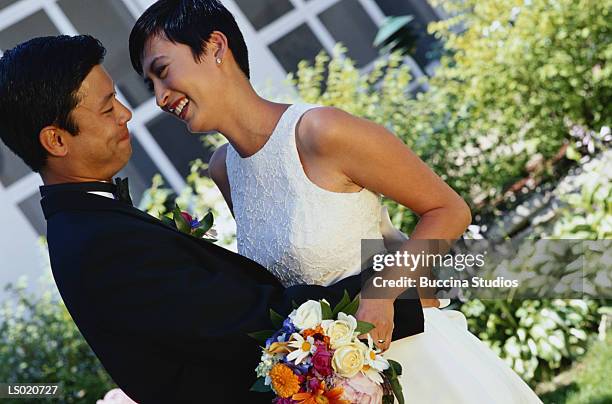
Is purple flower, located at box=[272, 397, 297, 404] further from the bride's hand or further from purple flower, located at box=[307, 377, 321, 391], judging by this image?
the bride's hand

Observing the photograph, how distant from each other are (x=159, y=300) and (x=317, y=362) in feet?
1.49

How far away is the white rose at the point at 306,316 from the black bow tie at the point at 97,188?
67cm

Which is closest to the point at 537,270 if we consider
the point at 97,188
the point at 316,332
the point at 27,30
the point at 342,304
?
the point at 342,304

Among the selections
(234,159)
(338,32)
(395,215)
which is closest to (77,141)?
(234,159)

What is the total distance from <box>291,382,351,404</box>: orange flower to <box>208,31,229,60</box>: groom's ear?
1.15 m

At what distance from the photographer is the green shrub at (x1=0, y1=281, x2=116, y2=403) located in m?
5.82

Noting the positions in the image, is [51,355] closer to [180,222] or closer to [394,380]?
[180,222]

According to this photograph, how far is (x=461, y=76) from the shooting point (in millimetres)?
6906

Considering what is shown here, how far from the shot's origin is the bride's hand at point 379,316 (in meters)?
2.45

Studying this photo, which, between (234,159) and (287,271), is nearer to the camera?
(287,271)

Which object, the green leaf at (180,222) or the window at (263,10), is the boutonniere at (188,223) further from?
the window at (263,10)

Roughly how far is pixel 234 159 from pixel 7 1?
19.0 feet

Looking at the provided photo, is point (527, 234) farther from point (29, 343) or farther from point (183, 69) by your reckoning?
point (183, 69)

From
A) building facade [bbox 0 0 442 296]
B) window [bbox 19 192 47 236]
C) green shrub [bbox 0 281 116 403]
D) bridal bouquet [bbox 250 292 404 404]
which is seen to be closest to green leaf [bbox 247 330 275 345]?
bridal bouquet [bbox 250 292 404 404]
